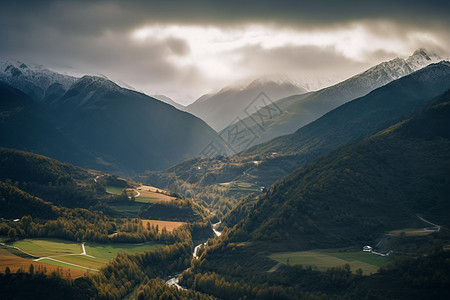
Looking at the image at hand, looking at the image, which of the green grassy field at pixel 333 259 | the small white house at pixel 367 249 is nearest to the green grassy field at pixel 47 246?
the green grassy field at pixel 333 259

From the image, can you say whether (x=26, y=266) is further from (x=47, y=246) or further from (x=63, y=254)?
(x=47, y=246)

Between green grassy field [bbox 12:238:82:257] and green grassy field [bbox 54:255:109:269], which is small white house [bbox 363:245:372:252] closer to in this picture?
green grassy field [bbox 54:255:109:269]

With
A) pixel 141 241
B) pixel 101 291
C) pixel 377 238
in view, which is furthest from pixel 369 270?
pixel 141 241

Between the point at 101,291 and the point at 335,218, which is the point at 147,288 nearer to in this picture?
the point at 101,291

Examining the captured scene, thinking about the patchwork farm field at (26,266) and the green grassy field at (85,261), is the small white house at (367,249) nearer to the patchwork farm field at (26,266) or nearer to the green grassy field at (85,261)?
the green grassy field at (85,261)

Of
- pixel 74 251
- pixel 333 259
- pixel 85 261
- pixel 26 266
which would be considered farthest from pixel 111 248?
pixel 333 259
